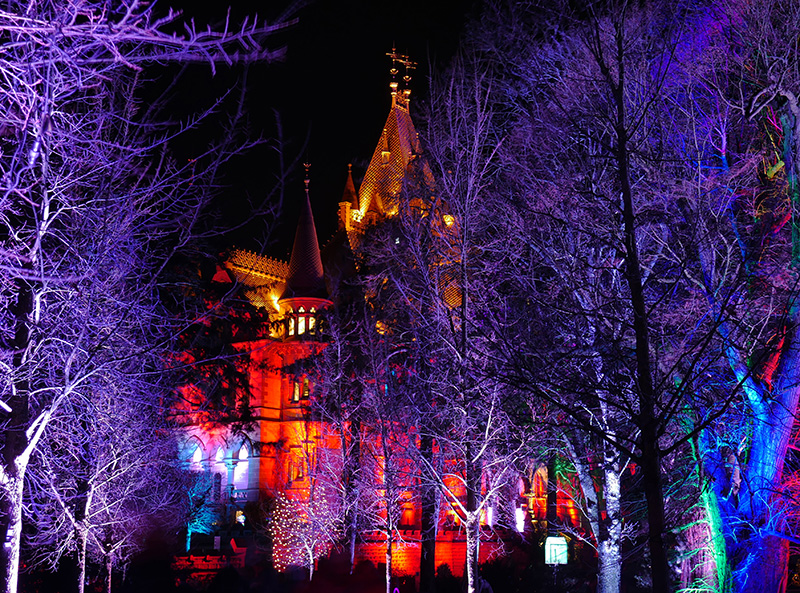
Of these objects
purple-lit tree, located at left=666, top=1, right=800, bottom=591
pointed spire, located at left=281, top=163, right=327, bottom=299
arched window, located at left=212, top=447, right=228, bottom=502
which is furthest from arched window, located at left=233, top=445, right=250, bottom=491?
purple-lit tree, located at left=666, top=1, right=800, bottom=591

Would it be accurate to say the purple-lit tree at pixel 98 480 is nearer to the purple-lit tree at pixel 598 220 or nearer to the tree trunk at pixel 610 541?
the purple-lit tree at pixel 598 220

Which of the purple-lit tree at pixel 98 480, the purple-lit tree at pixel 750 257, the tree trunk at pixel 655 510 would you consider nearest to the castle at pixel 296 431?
the purple-lit tree at pixel 98 480

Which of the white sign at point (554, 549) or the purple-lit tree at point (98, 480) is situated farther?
the white sign at point (554, 549)

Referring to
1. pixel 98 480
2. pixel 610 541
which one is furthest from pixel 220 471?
pixel 610 541

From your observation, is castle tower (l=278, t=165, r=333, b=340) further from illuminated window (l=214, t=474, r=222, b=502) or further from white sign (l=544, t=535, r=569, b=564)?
white sign (l=544, t=535, r=569, b=564)

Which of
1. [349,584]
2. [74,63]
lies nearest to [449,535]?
[349,584]

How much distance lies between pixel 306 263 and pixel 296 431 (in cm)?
1127

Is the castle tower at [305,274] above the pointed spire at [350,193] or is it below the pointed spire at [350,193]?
below

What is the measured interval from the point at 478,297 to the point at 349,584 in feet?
41.1

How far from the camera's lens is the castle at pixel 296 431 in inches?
1099

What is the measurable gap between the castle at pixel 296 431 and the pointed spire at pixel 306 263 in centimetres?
7

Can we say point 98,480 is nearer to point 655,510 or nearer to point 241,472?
point 655,510

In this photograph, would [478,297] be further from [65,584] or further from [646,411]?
[65,584]

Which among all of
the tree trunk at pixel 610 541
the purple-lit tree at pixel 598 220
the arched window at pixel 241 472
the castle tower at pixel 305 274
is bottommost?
the tree trunk at pixel 610 541
